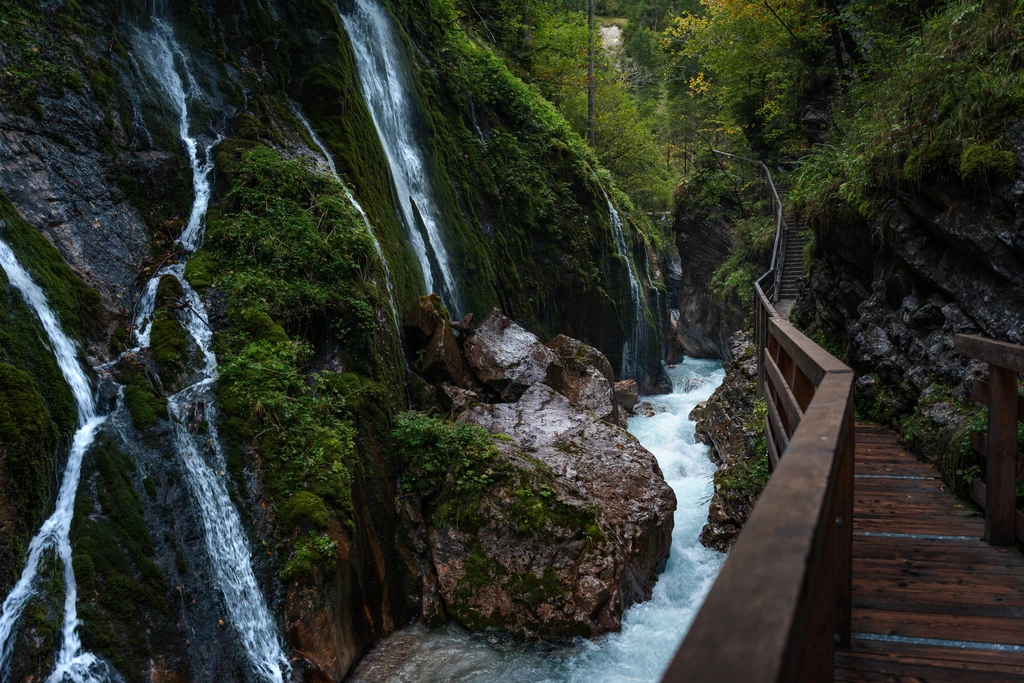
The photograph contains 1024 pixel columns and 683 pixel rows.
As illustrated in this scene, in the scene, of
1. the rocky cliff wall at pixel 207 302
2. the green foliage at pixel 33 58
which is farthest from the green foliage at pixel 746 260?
the green foliage at pixel 33 58

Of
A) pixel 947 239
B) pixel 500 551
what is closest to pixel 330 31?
pixel 500 551

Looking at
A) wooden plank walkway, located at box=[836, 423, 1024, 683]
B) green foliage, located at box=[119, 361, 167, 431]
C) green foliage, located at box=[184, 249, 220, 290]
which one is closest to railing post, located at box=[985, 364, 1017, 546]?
wooden plank walkway, located at box=[836, 423, 1024, 683]

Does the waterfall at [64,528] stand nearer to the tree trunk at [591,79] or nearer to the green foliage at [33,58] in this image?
the green foliage at [33,58]

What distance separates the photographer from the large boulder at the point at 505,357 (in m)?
10.2

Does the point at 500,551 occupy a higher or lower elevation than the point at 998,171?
lower

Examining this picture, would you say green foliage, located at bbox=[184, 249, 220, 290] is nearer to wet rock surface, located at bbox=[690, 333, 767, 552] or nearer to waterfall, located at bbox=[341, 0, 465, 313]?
waterfall, located at bbox=[341, 0, 465, 313]

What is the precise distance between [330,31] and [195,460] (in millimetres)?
7970

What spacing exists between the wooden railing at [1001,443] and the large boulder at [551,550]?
3.64 metres

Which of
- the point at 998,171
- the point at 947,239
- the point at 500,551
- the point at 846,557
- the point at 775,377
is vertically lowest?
the point at 500,551

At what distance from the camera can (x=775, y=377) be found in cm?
530

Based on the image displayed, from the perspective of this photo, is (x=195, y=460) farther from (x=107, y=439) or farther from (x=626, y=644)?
(x=626, y=644)

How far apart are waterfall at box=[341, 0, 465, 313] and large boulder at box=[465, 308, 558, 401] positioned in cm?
126

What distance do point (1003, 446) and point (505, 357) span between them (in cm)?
738

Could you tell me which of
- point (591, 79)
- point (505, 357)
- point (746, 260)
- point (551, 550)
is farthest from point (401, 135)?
point (746, 260)
